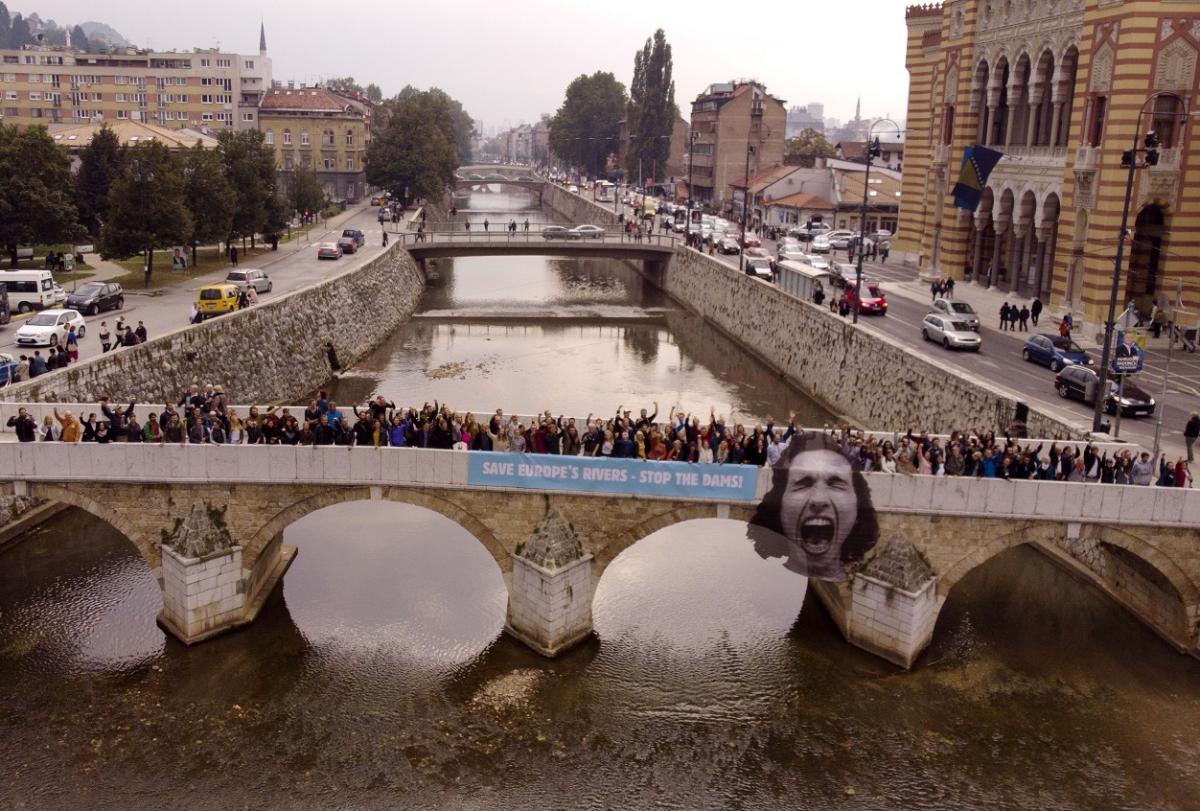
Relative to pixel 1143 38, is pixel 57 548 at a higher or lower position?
lower

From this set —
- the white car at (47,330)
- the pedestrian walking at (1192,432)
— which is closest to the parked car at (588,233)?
the white car at (47,330)

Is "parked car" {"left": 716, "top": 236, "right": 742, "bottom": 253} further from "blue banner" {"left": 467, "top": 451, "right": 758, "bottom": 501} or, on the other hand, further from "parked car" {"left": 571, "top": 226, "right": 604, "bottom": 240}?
"blue banner" {"left": 467, "top": 451, "right": 758, "bottom": 501}

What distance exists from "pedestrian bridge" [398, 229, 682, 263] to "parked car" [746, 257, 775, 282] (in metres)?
12.6

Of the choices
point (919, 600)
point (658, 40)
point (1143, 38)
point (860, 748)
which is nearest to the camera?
point (860, 748)

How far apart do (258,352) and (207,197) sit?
19122mm

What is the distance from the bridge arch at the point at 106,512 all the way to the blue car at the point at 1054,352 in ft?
100

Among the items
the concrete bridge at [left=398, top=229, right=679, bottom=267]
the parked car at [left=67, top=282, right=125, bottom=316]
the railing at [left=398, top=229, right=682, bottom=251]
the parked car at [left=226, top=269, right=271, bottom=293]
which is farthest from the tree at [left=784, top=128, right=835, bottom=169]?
the parked car at [left=67, top=282, right=125, bottom=316]

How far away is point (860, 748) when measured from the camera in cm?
2069

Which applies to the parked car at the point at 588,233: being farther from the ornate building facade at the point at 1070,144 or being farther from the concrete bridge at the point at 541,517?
the concrete bridge at the point at 541,517

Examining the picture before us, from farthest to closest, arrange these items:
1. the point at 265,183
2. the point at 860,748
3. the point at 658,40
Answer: the point at 658,40, the point at 265,183, the point at 860,748

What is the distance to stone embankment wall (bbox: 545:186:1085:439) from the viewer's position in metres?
33.3

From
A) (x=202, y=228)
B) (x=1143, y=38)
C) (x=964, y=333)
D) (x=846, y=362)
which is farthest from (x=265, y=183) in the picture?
(x=1143, y=38)

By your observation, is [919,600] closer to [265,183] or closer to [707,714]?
[707,714]

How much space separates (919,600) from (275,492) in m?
14.8
